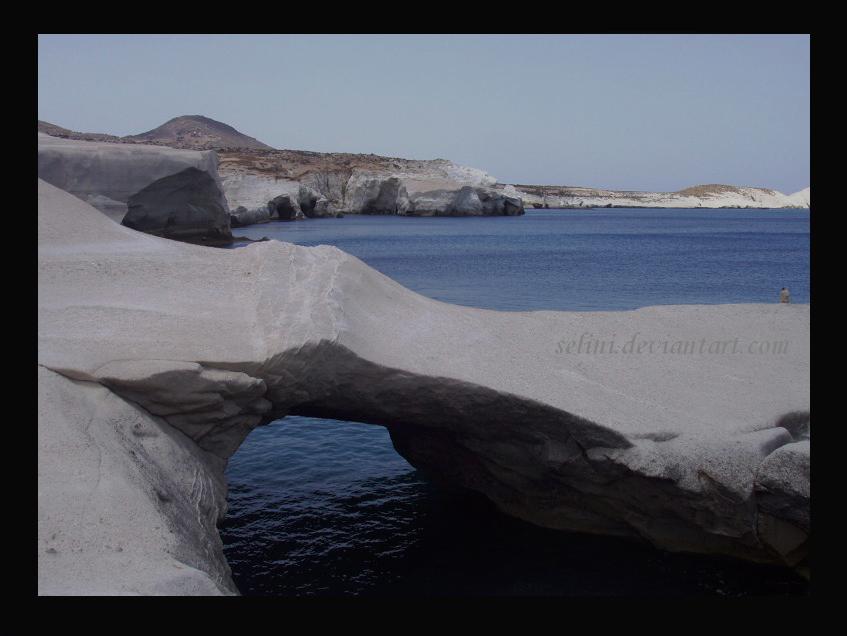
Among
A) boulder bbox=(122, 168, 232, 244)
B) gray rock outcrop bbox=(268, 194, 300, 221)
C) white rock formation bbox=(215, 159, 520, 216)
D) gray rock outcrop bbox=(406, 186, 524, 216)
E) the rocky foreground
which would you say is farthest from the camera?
gray rock outcrop bbox=(406, 186, 524, 216)

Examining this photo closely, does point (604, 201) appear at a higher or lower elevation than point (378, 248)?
higher

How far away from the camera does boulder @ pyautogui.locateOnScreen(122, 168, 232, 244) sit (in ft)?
39.8

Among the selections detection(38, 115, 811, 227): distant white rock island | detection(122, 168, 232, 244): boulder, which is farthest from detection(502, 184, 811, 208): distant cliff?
detection(122, 168, 232, 244): boulder

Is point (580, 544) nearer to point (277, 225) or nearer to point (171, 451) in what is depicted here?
point (171, 451)

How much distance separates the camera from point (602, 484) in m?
10.6

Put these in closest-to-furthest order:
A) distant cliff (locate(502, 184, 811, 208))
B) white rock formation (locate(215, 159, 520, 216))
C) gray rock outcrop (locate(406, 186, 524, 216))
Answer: white rock formation (locate(215, 159, 520, 216))
gray rock outcrop (locate(406, 186, 524, 216))
distant cliff (locate(502, 184, 811, 208))

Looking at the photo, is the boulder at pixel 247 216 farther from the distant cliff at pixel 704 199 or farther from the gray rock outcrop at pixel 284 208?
the distant cliff at pixel 704 199

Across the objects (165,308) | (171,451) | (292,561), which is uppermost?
(165,308)

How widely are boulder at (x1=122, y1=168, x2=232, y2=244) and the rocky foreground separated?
0.95 meters

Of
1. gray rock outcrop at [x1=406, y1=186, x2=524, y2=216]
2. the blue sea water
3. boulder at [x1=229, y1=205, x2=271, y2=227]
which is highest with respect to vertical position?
gray rock outcrop at [x1=406, y1=186, x2=524, y2=216]

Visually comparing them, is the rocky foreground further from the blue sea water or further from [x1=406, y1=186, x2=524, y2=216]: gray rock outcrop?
[x1=406, y1=186, x2=524, y2=216]: gray rock outcrop

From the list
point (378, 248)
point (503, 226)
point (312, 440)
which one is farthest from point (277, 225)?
point (312, 440)

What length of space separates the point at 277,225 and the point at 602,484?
57108 millimetres
